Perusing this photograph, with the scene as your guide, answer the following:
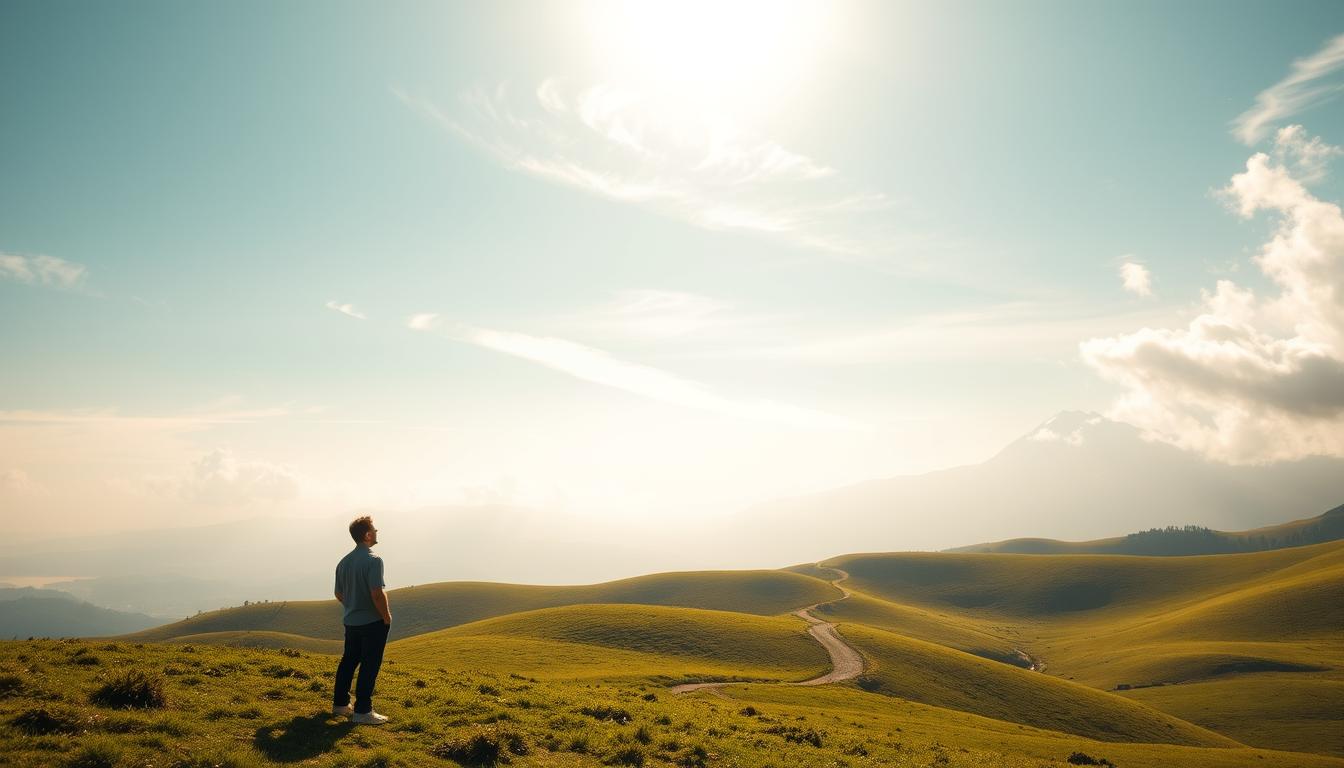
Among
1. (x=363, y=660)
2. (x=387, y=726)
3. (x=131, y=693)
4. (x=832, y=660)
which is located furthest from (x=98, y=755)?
(x=832, y=660)

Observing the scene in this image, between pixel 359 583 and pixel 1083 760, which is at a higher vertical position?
pixel 359 583

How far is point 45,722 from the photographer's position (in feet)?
42.2

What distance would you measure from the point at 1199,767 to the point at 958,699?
2603 cm

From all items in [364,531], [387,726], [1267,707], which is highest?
[364,531]

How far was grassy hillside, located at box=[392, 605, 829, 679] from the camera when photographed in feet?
189

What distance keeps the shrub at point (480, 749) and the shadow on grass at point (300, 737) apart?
2.57m

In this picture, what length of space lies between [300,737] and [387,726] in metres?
3.11

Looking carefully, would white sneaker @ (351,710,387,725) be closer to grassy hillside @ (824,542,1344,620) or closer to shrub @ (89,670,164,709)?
shrub @ (89,670,164,709)

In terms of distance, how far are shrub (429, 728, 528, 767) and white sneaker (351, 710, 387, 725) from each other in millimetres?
2152

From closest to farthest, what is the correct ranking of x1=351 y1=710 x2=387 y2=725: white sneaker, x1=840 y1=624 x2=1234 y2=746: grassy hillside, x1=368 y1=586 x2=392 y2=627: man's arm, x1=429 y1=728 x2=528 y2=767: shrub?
x1=429 y1=728 x2=528 y2=767: shrub
x1=368 y1=586 x2=392 y2=627: man's arm
x1=351 y1=710 x2=387 y2=725: white sneaker
x1=840 y1=624 x2=1234 y2=746: grassy hillside

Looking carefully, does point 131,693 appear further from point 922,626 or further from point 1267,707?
point 922,626

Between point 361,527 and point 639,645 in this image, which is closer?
point 361,527

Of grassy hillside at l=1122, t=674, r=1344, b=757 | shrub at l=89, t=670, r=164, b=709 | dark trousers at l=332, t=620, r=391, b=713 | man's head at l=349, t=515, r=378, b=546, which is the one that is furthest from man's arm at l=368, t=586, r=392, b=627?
grassy hillside at l=1122, t=674, r=1344, b=757

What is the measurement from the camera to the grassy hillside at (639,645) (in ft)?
189
